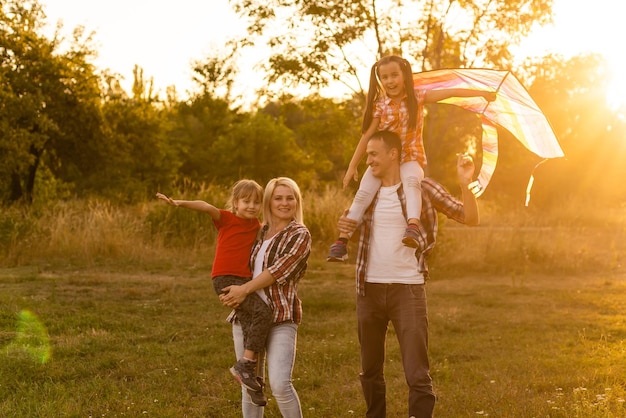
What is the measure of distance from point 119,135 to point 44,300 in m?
17.2

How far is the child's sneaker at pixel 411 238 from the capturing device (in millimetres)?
4059

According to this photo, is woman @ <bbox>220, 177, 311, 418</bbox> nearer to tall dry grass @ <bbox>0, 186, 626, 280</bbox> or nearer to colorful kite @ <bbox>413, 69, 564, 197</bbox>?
colorful kite @ <bbox>413, 69, 564, 197</bbox>

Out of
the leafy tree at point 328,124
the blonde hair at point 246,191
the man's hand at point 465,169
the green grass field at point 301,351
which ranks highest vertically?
the leafy tree at point 328,124

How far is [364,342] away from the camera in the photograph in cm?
441

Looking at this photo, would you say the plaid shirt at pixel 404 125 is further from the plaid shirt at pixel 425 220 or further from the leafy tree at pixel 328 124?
the leafy tree at pixel 328 124

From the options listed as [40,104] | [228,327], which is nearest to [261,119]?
[40,104]

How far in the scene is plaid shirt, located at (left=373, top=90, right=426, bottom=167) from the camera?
4.43 metres

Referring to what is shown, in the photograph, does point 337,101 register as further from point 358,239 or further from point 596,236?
point 358,239

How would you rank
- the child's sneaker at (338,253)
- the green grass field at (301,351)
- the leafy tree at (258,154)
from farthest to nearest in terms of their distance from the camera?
1. the leafy tree at (258,154)
2. the green grass field at (301,351)
3. the child's sneaker at (338,253)

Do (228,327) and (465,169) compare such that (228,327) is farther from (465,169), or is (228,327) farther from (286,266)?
(465,169)

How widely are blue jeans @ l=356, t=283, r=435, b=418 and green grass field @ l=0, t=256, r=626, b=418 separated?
60.4 inches

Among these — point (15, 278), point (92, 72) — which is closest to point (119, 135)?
point (92, 72)

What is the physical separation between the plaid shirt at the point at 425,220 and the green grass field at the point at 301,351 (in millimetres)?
1975

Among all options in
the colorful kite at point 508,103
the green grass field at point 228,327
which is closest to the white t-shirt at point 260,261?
the colorful kite at point 508,103
